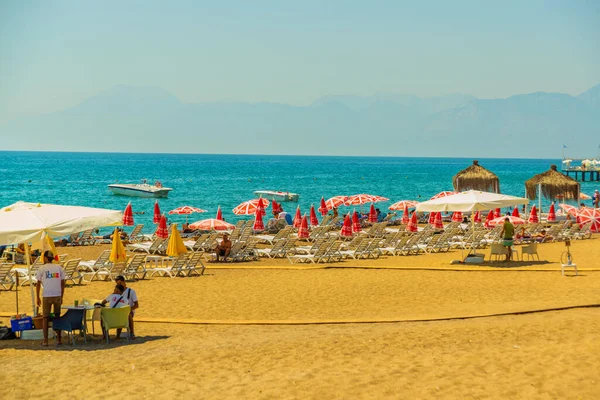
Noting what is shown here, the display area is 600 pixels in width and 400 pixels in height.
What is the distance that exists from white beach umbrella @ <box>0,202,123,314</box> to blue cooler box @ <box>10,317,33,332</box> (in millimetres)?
1434

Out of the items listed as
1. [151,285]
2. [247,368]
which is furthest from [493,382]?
[151,285]

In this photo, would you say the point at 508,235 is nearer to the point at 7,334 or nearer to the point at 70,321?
the point at 70,321

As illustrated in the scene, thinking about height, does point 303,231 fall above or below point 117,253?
below

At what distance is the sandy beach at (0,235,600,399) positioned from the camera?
8.79m

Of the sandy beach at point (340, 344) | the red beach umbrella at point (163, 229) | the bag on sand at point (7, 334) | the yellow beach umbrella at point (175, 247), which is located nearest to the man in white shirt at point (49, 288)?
the sandy beach at point (340, 344)

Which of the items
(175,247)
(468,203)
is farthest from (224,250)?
(468,203)

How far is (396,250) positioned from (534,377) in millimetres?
14612

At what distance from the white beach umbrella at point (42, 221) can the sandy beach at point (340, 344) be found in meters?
1.62

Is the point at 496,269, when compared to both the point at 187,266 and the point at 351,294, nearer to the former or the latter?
the point at 351,294

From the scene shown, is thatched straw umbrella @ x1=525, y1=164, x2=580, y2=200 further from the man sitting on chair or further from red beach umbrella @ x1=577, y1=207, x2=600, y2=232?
the man sitting on chair

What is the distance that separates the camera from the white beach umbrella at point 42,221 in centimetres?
1084

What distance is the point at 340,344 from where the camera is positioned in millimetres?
10703

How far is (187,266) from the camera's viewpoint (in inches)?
737

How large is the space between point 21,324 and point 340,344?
188 inches
